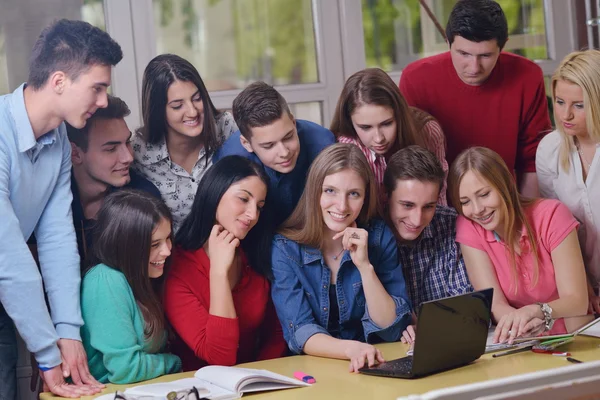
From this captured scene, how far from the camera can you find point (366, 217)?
2447 mm

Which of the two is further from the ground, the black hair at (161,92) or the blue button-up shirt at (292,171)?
the black hair at (161,92)

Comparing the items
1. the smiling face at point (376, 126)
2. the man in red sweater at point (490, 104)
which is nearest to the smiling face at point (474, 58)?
the man in red sweater at point (490, 104)

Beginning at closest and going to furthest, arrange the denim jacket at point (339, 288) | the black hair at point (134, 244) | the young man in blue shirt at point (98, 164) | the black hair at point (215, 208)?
the black hair at point (134, 244) → the denim jacket at point (339, 288) → the black hair at point (215, 208) → the young man in blue shirt at point (98, 164)

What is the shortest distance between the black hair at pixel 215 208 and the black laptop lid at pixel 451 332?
0.73 m

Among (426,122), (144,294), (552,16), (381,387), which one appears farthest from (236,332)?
(552,16)

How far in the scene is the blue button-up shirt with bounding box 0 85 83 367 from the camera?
2068mm

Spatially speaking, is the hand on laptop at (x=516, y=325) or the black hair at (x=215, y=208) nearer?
the hand on laptop at (x=516, y=325)

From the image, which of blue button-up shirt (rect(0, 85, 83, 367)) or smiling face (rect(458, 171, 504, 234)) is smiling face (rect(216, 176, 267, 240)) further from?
smiling face (rect(458, 171, 504, 234))

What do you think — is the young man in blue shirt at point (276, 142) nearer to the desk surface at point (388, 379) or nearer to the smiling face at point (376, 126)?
the smiling face at point (376, 126)

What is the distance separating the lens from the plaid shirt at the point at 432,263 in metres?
2.55

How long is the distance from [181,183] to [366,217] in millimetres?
647

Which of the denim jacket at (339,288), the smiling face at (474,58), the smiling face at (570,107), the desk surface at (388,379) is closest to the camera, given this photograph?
the desk surface at (388,379)

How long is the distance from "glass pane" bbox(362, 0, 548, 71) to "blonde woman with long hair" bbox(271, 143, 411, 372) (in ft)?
4.54

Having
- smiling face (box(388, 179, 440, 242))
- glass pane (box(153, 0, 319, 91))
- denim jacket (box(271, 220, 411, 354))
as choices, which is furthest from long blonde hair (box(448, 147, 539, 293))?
glass pane (box(153, 0, 319, 91))
